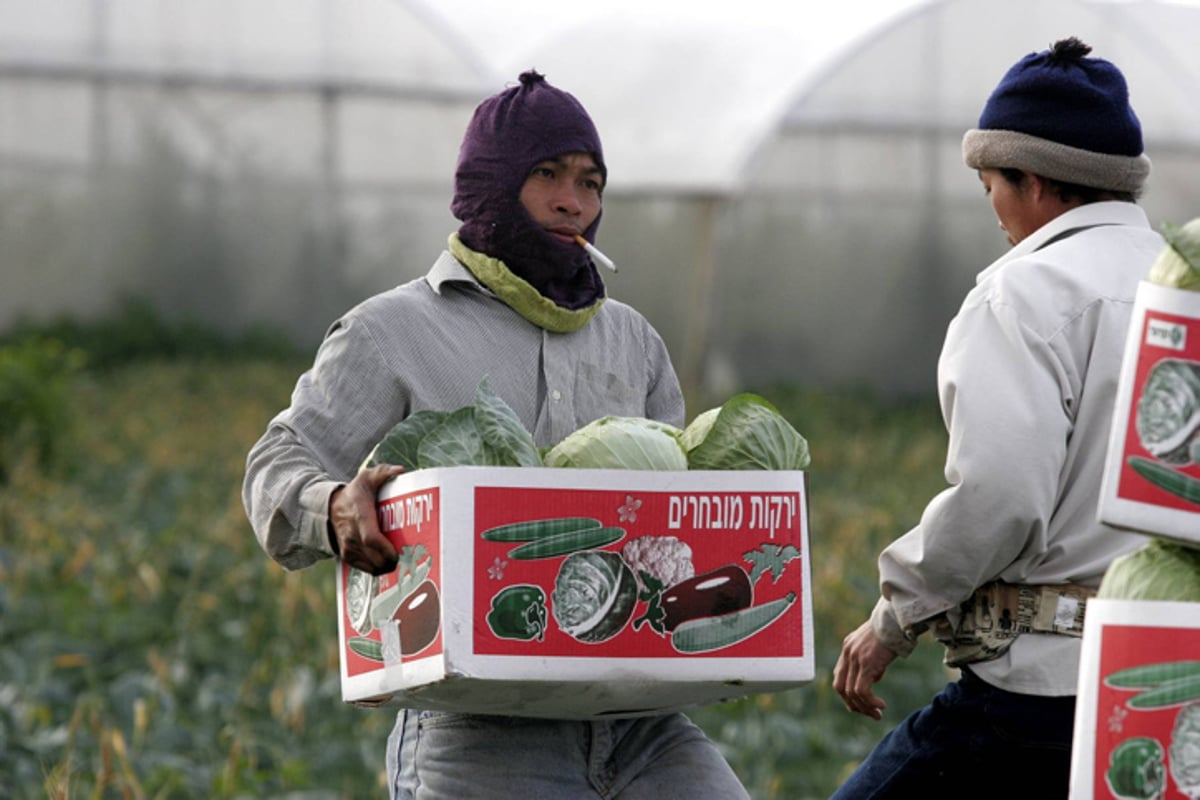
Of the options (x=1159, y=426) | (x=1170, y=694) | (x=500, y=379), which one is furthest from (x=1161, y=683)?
(x=500, y=379)

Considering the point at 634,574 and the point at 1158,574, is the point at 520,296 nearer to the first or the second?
the point at 634,574

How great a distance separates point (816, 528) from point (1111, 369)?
248 inches

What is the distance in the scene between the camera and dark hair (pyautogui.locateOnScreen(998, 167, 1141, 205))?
9.95 feet

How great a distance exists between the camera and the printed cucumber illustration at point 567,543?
8.24ft

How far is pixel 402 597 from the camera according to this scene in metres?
2.59

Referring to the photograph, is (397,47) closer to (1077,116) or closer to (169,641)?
(169,641)

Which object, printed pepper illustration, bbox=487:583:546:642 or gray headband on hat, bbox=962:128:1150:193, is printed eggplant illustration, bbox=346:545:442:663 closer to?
printed pepper illustration, bbox=487:583:546:642

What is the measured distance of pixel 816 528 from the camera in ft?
29.9

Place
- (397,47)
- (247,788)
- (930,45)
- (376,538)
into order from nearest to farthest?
(376,538), (247,788), (930,45), (397,47)

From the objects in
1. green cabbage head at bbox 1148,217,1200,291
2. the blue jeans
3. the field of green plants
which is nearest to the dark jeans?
the blue jeans

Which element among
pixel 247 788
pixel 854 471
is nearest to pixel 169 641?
pixel 247 788

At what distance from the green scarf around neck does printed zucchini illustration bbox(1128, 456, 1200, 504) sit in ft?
4.00

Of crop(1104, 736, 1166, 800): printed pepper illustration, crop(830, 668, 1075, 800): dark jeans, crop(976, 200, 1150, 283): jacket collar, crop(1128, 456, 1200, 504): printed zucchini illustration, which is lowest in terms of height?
crop(830, 668, 1075, 800): dark jeans

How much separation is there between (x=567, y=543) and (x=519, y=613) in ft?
0.39
